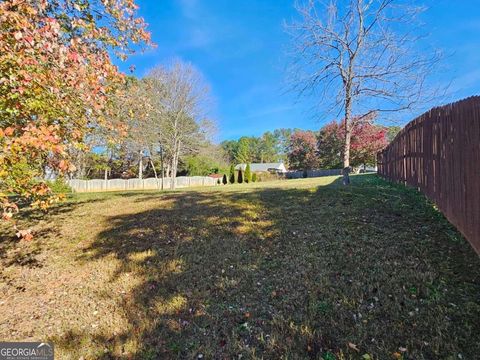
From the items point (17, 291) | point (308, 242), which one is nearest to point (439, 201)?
point (308, 242)

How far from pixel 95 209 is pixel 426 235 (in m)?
6.87

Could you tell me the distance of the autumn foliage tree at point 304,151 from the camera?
39.9m

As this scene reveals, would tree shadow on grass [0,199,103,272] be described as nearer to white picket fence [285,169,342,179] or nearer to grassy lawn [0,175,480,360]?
grassy lawn [0,175,480,360]

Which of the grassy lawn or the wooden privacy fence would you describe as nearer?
the grassy lawn

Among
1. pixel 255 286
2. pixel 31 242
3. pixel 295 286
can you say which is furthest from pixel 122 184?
pixel 295 286

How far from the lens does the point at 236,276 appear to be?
11.1ft

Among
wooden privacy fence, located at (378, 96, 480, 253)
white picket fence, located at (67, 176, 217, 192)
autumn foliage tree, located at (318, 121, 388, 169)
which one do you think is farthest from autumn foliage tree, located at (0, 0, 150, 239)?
white picket fence, located at (67, 176, 217, 192)

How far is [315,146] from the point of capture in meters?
40.2

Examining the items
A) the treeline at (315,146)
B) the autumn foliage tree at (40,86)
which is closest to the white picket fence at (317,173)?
the treeline at (315,146)

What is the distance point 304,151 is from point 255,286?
3894 cm

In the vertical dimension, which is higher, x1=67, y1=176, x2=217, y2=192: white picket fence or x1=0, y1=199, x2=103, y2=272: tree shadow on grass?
x1=67, y1=176, x2=217, y2=192: white picket fence

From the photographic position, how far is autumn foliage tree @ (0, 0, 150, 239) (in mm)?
2488

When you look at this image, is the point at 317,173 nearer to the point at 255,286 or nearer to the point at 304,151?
the point at 304,151

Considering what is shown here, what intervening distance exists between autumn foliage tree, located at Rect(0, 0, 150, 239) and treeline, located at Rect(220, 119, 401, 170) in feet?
24.4
